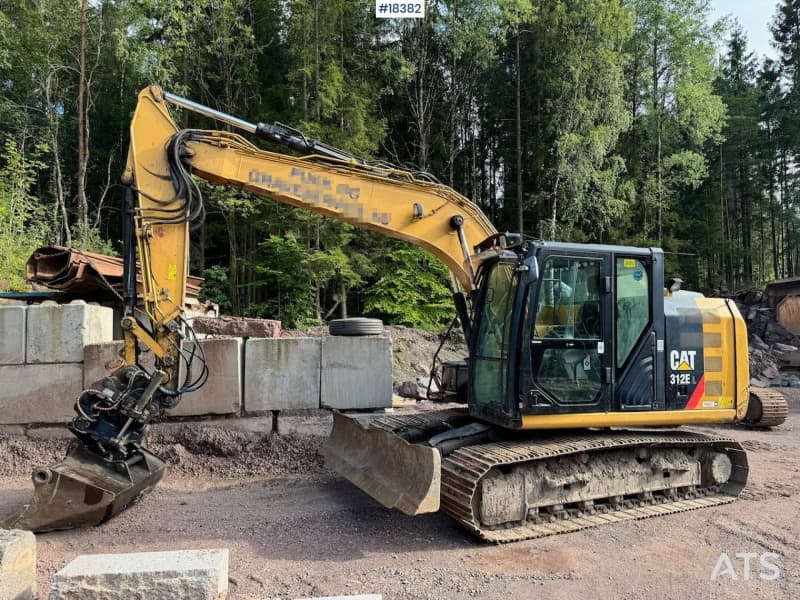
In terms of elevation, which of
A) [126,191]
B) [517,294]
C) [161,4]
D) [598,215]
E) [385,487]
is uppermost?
[161,4]

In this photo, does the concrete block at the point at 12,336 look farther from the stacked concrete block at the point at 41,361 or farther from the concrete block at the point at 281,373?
the concrete block at the point at 281,373

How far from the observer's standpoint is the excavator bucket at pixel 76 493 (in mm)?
4332

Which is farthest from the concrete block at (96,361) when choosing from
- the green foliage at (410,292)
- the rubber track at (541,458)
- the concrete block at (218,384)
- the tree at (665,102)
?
the tree at (665,102)

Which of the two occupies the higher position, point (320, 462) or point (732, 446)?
point (732, 446)

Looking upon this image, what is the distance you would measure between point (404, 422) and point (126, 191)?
3463 millimetres

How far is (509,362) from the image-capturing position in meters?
4.66

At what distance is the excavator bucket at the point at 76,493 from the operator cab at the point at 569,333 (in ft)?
10.4

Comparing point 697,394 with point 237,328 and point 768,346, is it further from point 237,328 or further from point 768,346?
point 768,346

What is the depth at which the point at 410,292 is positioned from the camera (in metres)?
16.3

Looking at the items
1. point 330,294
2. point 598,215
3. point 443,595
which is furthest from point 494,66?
point 443,595

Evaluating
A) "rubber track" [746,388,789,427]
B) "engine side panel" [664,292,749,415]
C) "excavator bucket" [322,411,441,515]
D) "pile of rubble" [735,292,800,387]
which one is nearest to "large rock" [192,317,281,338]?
"excavator bucket" [322,411,441,515]

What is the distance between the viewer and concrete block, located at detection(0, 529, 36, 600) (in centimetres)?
297

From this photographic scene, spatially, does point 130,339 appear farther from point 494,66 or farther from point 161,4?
point 494,66

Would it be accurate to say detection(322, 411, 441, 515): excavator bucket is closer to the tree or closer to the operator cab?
the operator cab
